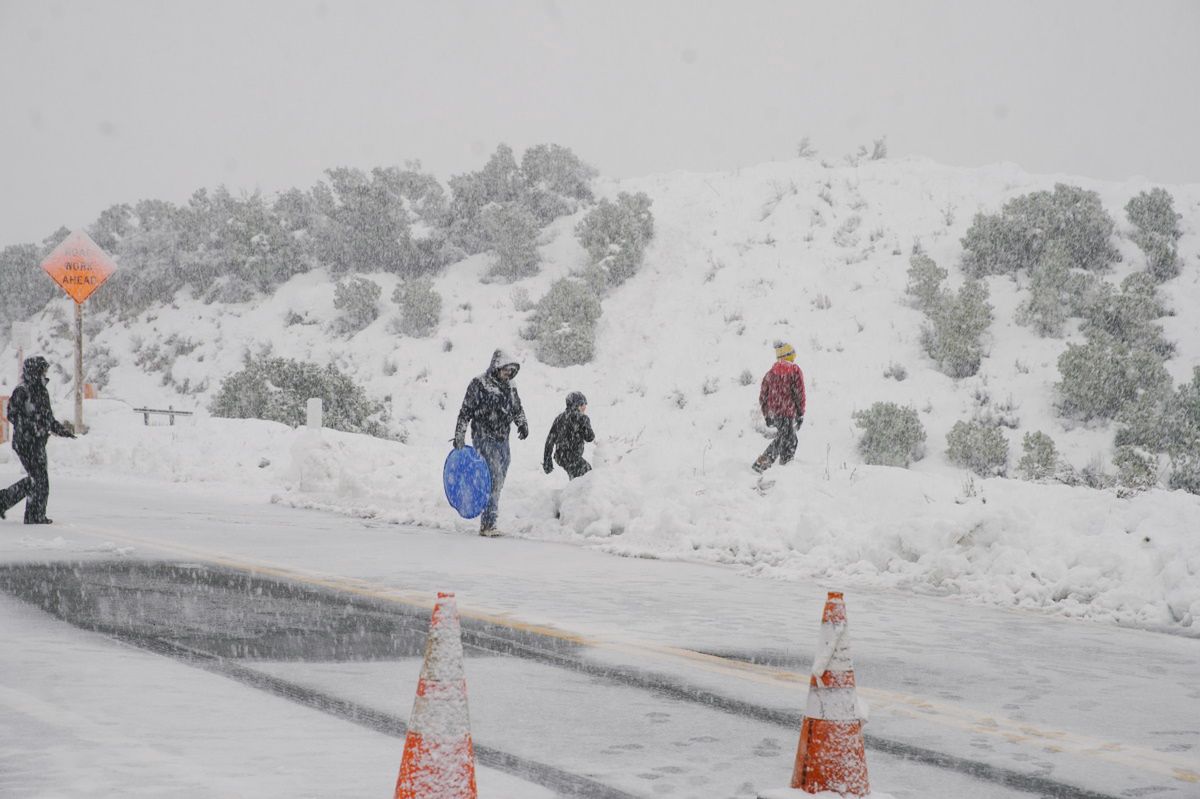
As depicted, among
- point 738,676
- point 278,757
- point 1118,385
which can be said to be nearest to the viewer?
point 278,757

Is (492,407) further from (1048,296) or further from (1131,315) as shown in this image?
(1048,296)

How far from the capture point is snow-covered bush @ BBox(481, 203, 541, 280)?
43.3 m

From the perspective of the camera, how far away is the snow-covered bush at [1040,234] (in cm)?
3612

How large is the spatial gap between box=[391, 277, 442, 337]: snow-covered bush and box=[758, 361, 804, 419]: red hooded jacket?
25.3 metres

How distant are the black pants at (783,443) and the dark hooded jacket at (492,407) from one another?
3356mm

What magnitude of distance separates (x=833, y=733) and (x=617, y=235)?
40.0m

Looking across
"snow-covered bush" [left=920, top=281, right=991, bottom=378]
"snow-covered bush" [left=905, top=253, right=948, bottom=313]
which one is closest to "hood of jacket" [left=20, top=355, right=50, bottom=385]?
"snow-covered bush" [left=920, top=281, right=991, bottom=378]

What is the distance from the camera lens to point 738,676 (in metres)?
6.67

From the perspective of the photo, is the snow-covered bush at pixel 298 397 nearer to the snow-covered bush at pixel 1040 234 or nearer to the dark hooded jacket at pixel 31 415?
the dark hooded jacket at pixel 31 415

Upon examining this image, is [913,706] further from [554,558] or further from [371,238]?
[371,238]

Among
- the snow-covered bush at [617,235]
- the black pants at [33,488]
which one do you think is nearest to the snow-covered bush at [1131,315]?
the snow-covered bush at [617,235]

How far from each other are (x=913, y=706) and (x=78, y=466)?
21734mm

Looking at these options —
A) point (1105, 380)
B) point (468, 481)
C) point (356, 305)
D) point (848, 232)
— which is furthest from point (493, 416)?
point (848, 232)

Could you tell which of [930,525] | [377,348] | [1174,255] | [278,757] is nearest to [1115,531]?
[930,525]
